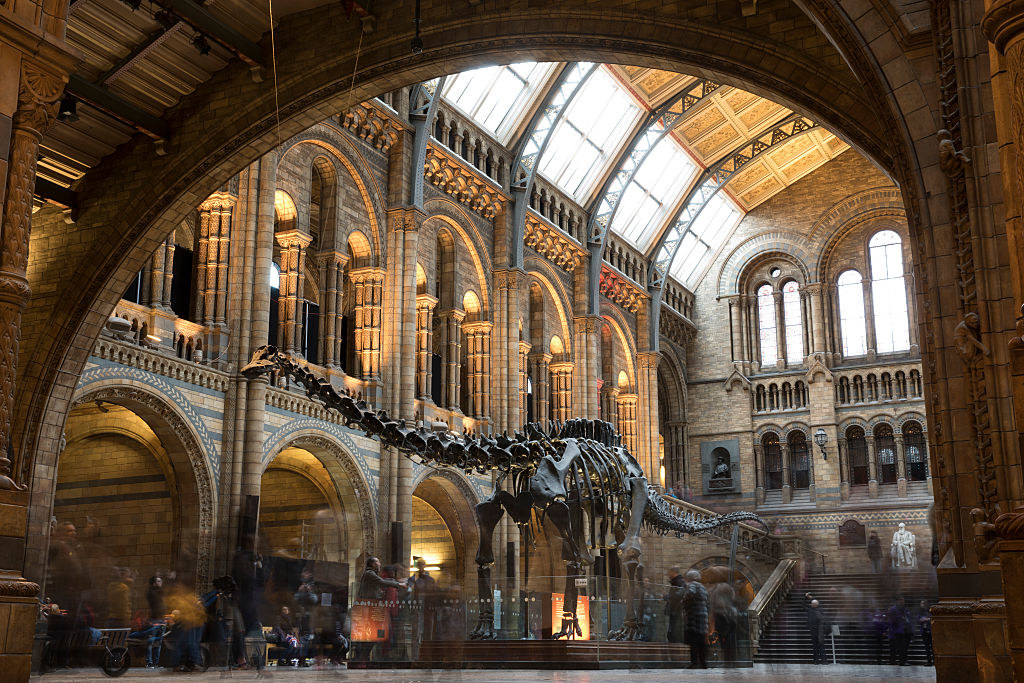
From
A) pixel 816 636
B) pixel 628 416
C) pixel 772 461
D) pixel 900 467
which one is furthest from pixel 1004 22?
pixel 772 461

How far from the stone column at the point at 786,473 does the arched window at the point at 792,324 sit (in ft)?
9.81

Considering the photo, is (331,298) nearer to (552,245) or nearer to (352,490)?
(352,490)

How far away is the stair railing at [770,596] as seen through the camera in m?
24.3

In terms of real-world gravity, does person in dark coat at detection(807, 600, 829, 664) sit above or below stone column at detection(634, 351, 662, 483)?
below

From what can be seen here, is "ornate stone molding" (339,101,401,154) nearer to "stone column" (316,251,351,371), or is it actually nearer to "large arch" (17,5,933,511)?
"stone column" (316,251,351,371)

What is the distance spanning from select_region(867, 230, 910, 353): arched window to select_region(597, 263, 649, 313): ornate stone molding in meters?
8.04

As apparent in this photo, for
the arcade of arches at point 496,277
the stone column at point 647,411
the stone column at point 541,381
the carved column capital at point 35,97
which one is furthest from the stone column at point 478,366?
the carved column capital at point 35,97

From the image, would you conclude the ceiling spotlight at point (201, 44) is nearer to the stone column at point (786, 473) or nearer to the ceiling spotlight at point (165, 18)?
the ceiling spotlight at point (165, 18)

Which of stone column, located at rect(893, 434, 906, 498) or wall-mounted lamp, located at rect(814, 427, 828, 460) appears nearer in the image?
stone column, located at rect(893, 434, 906, 498)

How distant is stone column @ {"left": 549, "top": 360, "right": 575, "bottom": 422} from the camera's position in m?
29.2

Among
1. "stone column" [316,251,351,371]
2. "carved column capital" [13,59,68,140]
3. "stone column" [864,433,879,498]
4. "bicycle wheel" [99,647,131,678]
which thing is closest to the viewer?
"carved column capital" [13,59,68,140]

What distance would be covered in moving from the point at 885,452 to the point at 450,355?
17.0m

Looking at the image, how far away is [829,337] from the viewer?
3531cm

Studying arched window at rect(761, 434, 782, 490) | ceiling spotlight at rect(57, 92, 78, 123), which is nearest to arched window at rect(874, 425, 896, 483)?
arched window at rect(761, 434, 782, 490)
